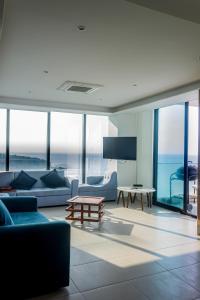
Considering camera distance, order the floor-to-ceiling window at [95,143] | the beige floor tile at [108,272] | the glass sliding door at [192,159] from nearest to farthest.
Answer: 1. the beige floor tile at [108,272]
2. the glass sliding door at [192,159]
3. the floor-to-ceiling window at [95,143]

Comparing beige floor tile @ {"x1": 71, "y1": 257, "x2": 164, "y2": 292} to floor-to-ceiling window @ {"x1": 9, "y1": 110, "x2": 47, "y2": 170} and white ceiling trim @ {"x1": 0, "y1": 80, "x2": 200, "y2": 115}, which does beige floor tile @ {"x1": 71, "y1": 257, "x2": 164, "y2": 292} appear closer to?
white ceiling trim @ {"x1": 0, "y1": 80, "x2": 200, "y2": 115}

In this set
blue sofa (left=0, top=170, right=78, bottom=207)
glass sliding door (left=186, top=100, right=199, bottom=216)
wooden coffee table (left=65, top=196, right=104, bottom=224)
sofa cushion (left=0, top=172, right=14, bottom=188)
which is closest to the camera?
wooden coffee table (left=65, top=196, right=104, bottom=224)

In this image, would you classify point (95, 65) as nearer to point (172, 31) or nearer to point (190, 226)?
point (172, 31)

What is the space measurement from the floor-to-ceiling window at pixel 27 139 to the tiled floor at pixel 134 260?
255 cm

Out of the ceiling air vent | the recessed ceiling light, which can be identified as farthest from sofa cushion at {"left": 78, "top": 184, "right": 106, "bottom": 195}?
the recessed ceiling light

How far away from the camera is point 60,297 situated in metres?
2.47

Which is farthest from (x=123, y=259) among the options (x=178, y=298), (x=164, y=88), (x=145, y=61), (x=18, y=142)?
(x=18, y=142)

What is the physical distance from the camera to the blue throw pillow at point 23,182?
6258 mm

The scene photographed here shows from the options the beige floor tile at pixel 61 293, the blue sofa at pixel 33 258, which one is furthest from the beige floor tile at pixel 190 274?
the blue sofa at pixel 33 258

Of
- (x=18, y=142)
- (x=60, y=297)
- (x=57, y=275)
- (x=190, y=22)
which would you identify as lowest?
(x=60, y=297)

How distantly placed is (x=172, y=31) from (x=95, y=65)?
1364mm

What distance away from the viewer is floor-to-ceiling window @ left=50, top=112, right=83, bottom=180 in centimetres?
746

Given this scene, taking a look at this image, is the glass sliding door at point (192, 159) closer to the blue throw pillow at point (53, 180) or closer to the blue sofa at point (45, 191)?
the blue sofa at point (45, 191)

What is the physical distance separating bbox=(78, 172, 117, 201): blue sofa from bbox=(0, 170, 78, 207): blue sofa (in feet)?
1.08
